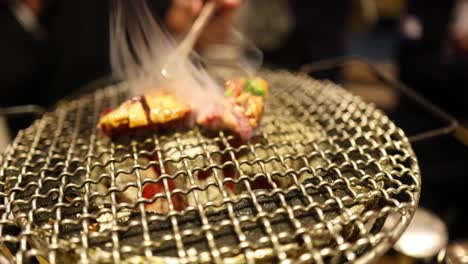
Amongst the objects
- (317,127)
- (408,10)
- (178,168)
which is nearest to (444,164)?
(408,10)

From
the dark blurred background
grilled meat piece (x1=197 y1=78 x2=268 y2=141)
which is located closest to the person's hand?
the dark blurred background

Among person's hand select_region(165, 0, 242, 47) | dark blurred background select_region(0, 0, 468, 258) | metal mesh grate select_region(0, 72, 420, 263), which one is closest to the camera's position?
metal mesh grate select_region(0, 72, 420, 263)

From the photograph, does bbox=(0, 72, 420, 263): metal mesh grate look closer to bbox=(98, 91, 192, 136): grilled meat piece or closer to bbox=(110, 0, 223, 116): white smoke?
bbox=(98, 91, 192, 136): grilled meat piece

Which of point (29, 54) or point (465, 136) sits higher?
point (29, 54)

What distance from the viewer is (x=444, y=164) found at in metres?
3.89

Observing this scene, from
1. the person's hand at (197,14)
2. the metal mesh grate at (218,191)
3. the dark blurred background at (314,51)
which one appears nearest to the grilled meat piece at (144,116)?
the metal mesh grate at (218,191)

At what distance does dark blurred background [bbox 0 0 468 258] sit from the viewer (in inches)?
137

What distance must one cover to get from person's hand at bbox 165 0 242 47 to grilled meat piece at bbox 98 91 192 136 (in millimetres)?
837

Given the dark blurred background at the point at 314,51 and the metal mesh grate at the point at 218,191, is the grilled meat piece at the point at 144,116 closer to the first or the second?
the metal mesh grate at the point at 218,191

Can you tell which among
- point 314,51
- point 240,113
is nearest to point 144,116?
point 240,113

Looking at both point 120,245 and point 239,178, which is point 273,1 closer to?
point 239,178

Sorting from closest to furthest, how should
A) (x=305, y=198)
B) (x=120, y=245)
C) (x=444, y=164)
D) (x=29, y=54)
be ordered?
1. (x=120, y=245)
2. (x=305, y=198)
3. (x=29, y=54)
4. (x=444, y=164)

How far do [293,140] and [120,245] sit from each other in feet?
2.86

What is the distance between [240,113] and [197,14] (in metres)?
0.97
